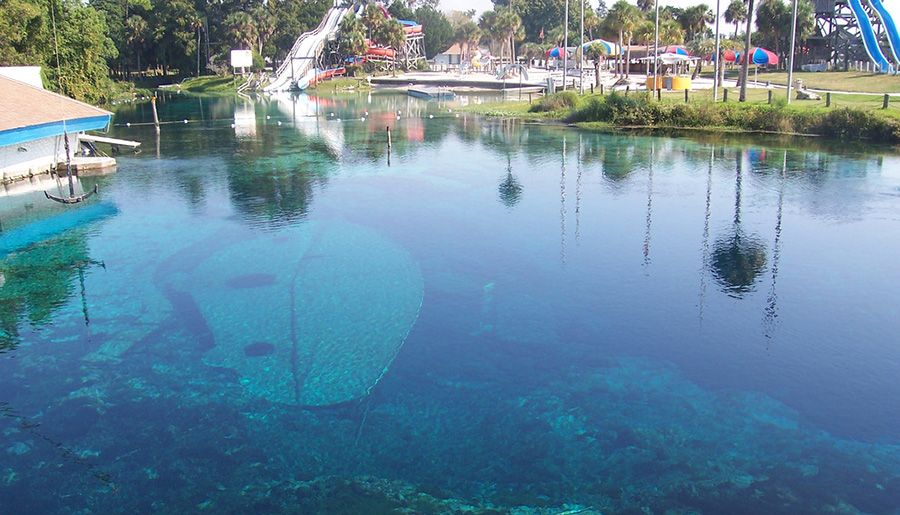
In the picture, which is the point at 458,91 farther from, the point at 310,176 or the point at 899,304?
the point at 899,304

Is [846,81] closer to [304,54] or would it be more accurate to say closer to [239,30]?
[304,54]

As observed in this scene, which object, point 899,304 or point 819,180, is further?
point 819,180

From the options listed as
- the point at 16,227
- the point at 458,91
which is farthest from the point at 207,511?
the point at 458,91

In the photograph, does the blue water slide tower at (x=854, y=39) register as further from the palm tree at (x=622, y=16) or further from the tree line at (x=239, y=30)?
the palm tree at (x=622, y=16)

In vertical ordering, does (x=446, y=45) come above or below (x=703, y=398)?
above

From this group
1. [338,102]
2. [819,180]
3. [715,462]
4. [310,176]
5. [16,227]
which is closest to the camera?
[715,462]

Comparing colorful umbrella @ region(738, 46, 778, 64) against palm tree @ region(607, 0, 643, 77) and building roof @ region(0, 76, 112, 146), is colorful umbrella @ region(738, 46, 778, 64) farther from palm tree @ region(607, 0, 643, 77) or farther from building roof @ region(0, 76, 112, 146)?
building roof @ region(0, 76, 112, 146)

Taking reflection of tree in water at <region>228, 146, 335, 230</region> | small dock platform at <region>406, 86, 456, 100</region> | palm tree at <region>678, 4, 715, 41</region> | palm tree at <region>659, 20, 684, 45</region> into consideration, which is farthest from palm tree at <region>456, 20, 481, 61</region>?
reflection of tree in water at <region>228, 146, 335, 230</region>

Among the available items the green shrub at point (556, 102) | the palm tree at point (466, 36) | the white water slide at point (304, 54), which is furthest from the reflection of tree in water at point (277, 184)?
the palm tree at point (466, 36)
